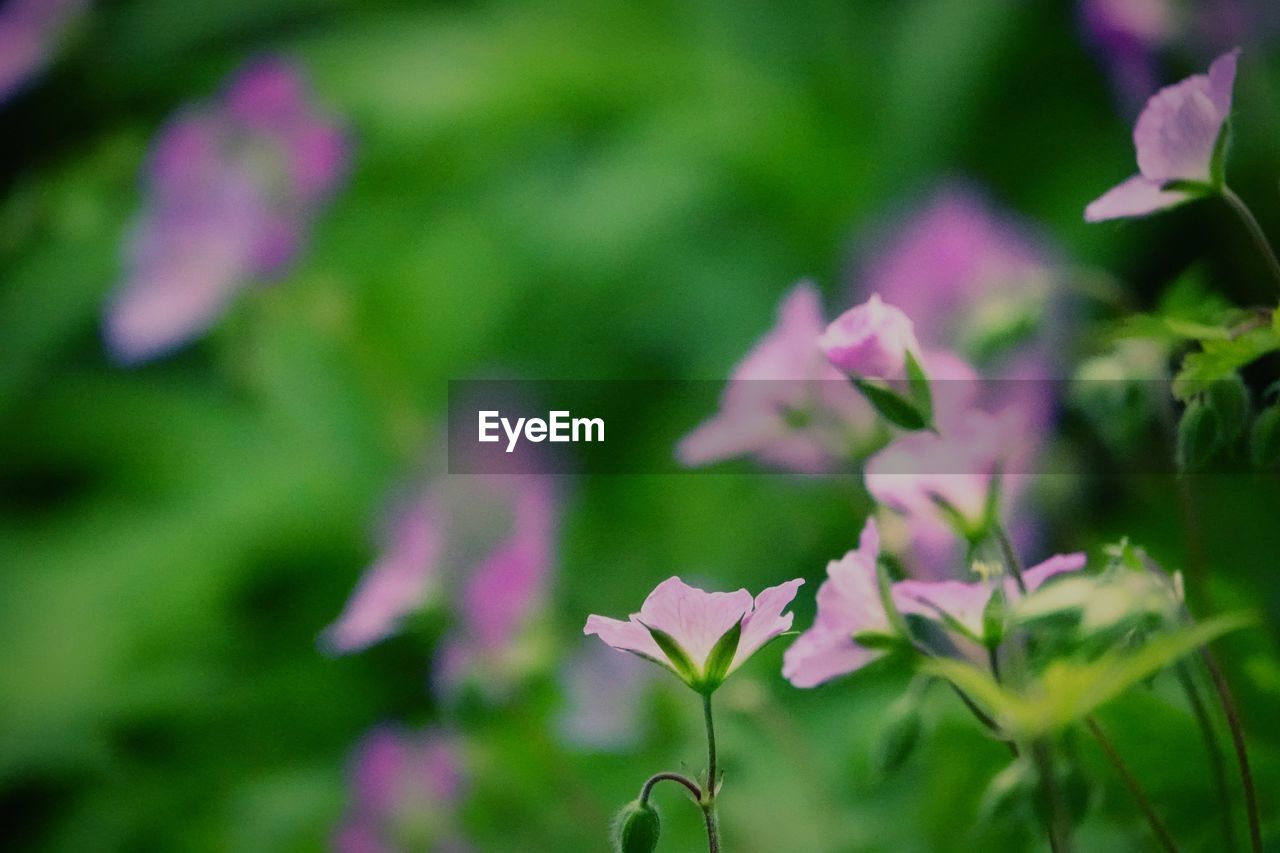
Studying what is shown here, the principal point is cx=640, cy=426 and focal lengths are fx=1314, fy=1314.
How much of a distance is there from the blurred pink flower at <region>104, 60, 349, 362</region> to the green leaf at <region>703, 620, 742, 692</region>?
882 millimetres

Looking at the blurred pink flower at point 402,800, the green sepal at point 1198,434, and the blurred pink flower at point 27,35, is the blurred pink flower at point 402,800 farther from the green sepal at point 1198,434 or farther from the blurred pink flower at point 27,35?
the blurred pink flower at point 27,35

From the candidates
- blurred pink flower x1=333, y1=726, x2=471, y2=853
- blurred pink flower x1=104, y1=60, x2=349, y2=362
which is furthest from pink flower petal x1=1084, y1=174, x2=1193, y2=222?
blurred pink flower x1=104, y1=60, x2=349, y2=362

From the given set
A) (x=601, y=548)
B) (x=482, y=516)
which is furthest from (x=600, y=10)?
(x=482, y=516)

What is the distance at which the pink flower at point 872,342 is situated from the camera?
354 millimetres

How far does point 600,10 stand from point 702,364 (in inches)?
25.6

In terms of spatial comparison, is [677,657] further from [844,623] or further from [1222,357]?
[1222,357]

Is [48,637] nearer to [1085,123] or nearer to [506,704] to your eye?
[506,704]

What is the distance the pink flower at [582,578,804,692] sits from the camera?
0.33 meters

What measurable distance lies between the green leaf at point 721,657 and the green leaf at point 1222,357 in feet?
0.46

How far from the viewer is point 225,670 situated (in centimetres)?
126

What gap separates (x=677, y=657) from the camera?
0.34 metres

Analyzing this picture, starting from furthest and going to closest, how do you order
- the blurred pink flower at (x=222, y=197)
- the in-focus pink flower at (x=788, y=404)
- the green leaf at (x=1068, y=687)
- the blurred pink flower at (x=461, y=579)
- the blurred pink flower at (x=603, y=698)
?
the blurred pink flower at (x=222, y=197) → the blurred pink flower at (x=603, y=698) → the blurred pink flower at (x=461, y=579) → the in-focus pink flower at (x=788, y=404) → the green leaf at (x=1068, y=687)

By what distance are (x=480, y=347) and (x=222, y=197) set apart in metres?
0.30

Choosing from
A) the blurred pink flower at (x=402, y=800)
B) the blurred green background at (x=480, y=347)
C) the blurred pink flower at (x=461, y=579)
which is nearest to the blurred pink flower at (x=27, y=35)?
the blurred green background at (x=480, y=347)
